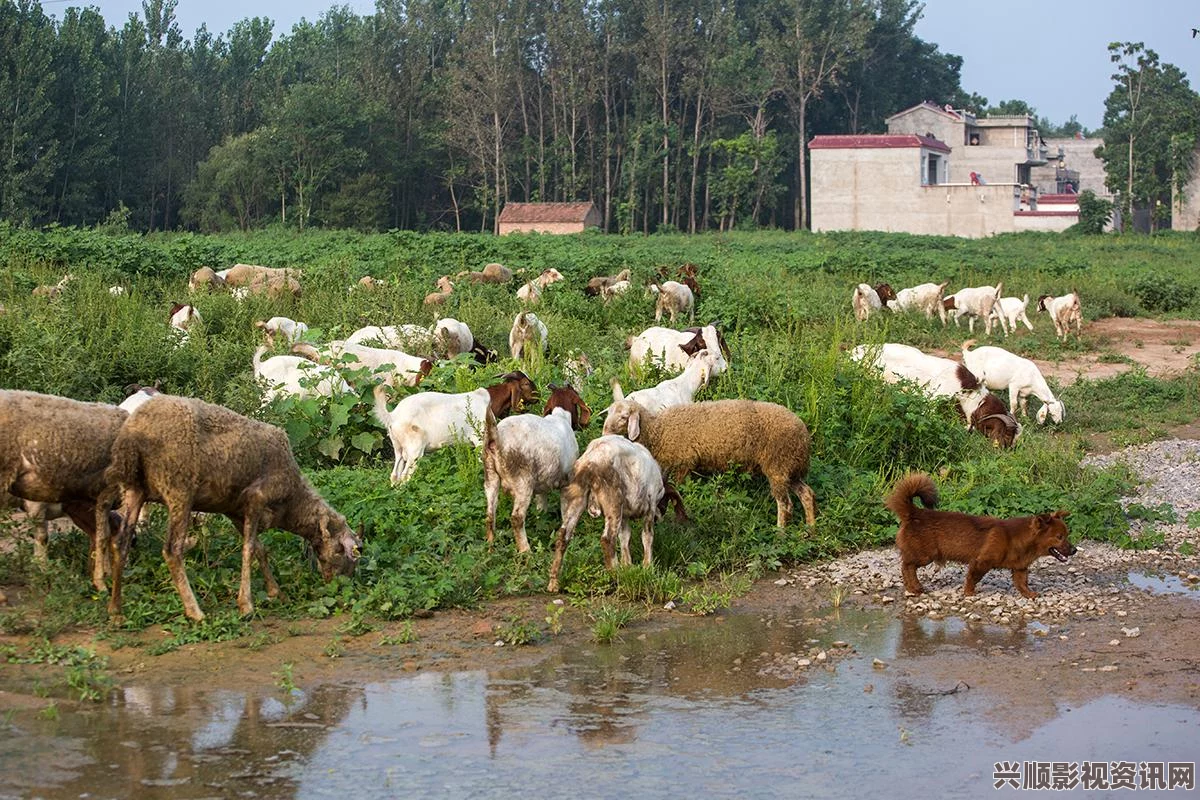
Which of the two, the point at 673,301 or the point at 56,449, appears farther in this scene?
the point at 673,301

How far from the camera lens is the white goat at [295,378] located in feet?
38.2

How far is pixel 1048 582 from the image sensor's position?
9.77 metres

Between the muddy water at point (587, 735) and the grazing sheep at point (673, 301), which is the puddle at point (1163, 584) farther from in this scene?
the grazing sheep at point (673, 301)

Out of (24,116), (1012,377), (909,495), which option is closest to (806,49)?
(24,116)

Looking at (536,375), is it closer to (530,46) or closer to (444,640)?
(444,640)

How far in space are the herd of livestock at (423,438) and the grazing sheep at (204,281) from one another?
129 inches

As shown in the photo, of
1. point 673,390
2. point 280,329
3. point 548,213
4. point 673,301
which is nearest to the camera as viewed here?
point 673,390

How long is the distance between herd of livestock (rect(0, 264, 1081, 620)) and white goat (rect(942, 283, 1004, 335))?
6124 millimetres

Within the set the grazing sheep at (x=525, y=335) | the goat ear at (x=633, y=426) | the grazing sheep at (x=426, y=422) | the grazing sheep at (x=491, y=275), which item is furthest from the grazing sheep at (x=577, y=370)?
the grazing sheep at (x=491, y=275)

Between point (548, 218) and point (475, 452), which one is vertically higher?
point (548, 218)

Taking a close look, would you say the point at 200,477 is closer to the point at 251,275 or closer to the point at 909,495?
the point at 909,495

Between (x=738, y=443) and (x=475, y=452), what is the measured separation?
2.02m

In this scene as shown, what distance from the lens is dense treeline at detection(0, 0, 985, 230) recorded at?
63.0 m

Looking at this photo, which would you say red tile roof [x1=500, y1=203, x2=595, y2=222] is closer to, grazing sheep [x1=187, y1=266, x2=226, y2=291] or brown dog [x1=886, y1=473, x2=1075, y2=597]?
grazing sheep [x1=187, y1=266, x2=226, y2=291]
